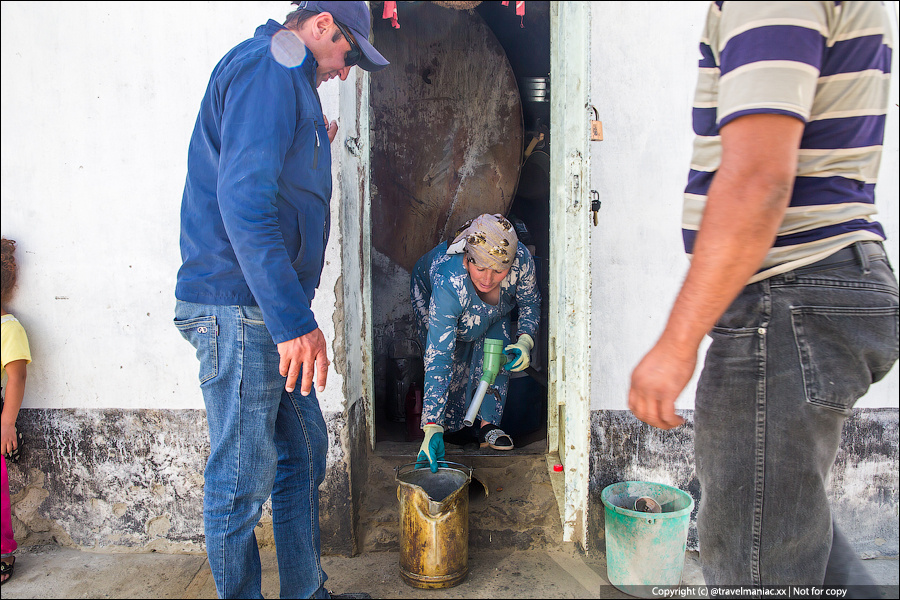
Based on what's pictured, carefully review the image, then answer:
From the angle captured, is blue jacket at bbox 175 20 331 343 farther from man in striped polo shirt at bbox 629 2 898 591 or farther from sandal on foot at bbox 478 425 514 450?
sandal on foot at bbox 478 425 514 450

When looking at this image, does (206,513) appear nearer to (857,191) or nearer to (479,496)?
(479,496)

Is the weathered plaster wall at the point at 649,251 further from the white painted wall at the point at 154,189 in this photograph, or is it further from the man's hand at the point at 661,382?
the man's hand at the point at 661,382

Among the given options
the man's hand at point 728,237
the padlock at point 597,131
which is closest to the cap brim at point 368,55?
the padlock at point 597,131

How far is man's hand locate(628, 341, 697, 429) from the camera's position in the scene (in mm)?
1018

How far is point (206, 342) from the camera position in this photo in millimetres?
1564

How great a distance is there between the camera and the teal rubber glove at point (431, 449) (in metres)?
2.29

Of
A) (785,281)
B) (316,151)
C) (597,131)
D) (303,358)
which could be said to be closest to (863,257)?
(785,281)

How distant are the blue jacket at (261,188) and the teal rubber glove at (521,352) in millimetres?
1279

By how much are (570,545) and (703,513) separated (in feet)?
4.51

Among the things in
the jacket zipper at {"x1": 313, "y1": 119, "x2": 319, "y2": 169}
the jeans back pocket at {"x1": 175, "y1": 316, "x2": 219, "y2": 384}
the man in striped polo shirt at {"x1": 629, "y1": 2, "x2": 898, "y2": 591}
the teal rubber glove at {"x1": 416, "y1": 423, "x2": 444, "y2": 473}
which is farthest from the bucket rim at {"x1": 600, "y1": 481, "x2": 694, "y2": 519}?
the jacket zipper at {"x1": 313, "y1": 119, "x2": 319, "y2": 169}

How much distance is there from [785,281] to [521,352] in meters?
1.72

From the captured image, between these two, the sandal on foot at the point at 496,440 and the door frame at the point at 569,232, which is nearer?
the door frame at the point at 569,232

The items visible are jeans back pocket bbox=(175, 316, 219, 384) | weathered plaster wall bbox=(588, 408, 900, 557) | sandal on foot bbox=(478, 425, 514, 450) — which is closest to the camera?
jeans back pocket bbox=(175, 316, 219, 384)

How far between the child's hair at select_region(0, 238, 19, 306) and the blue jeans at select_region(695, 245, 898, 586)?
2709 millimetres
